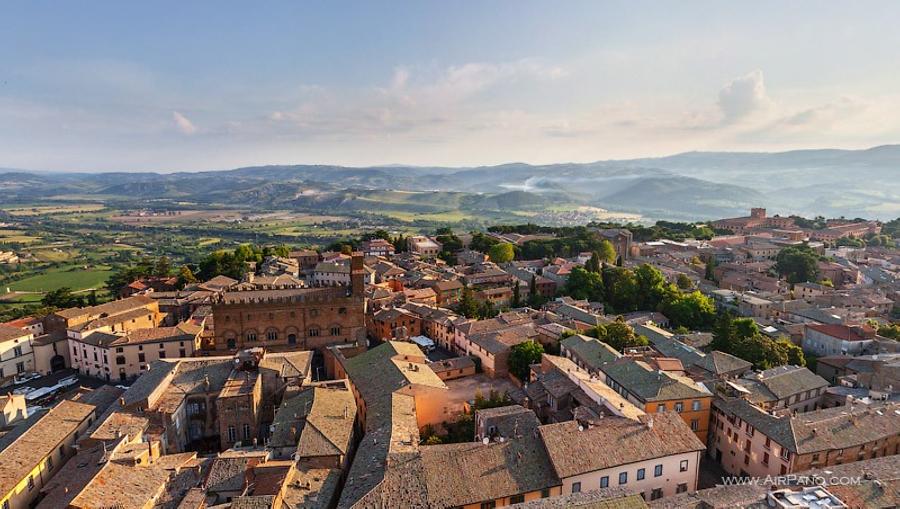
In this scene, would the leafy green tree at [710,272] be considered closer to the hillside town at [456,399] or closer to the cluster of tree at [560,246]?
the hillside town at [456,399]

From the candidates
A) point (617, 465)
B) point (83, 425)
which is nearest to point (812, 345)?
point (617, 465)

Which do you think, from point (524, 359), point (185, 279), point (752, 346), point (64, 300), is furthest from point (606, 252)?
point (64, 300)

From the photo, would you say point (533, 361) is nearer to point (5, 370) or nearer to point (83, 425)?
point (83, 425)

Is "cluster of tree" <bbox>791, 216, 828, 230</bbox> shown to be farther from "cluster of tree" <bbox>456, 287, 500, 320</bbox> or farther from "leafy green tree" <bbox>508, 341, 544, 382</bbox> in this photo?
"leafy green tree" <bbox>508, 341, 544, 382</bbox>

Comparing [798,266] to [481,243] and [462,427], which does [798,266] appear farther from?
[462,427]

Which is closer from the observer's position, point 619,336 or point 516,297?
point 619,336

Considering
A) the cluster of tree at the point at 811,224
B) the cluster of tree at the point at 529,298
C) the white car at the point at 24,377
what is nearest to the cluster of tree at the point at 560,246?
the cluster of tree at the point at 529,298
